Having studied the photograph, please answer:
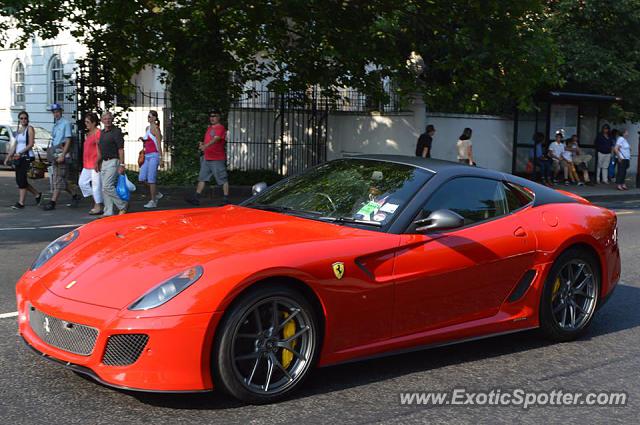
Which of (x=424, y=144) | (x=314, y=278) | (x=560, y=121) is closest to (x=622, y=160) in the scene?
(x=560, y=121)

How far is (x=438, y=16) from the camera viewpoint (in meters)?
16.5

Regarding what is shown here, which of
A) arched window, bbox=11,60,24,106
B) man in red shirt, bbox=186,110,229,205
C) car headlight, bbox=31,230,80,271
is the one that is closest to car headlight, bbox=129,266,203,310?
car headlight, bbox=31,230,80,271

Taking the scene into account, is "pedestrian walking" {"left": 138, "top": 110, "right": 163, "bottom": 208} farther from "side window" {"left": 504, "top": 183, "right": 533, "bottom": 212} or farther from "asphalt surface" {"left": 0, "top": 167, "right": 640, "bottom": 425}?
"side window" {"left": 504, "top": 183, "right": 533, "bottom": 212}

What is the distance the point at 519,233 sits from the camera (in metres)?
5.73

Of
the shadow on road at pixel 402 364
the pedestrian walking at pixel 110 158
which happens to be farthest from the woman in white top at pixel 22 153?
the shadow on road at pixel 402 364

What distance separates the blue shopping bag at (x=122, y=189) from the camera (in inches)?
505

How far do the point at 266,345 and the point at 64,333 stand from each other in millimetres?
1073

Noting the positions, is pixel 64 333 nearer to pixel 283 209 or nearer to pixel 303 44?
pixel 283 209

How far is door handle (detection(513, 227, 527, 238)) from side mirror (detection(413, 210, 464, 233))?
0.73m

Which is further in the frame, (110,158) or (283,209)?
(110,158)

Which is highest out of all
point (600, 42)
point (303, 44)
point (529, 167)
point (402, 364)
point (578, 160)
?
point (600, 42)

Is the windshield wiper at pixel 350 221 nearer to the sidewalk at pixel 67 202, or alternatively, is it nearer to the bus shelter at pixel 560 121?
the sidewalk at pixel 67 202

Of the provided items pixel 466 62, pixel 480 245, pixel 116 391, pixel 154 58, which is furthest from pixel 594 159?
pixel 116 391

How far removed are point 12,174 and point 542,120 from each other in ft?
51.8
